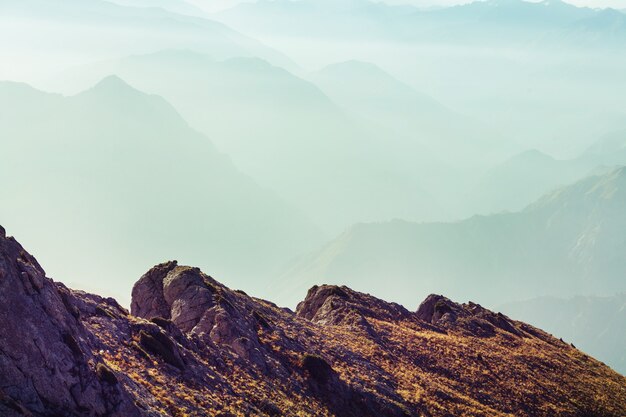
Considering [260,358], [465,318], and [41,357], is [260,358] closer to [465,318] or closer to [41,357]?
[41,357]

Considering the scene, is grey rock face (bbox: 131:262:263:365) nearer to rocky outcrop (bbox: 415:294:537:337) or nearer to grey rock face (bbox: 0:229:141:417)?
grey rock face (bbox: 0:229:141:417)

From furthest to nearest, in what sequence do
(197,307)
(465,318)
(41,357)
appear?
1. (465,318)
2. (197,307)
3. (41,357)

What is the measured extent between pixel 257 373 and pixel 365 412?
293 inches

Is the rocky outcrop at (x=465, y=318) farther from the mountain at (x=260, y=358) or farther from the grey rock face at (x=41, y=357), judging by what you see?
the grey rock face at (x=41, y=357)

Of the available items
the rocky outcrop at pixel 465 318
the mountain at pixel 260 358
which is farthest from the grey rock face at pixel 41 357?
the rocky outcrop at pixel 465 318

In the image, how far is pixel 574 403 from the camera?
61219mm

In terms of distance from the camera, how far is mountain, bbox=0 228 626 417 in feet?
105

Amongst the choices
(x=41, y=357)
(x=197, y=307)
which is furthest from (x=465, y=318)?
(x=41, y=357)

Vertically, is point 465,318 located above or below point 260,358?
above

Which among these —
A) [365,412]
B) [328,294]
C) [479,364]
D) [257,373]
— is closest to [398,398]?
[365,412]

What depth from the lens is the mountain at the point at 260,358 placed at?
31.9 meters

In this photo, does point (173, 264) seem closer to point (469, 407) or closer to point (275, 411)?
point (275, 411)

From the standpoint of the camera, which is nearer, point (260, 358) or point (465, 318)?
point (260, 358)

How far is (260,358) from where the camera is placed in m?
47.6
